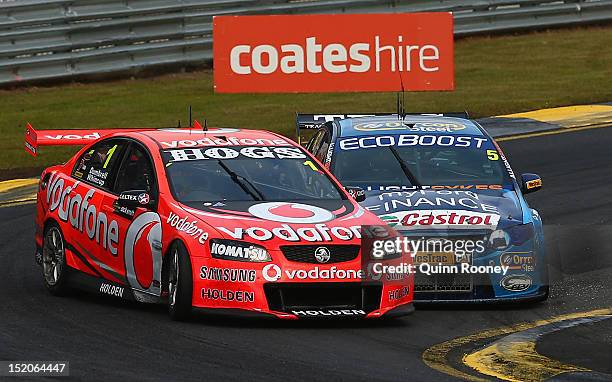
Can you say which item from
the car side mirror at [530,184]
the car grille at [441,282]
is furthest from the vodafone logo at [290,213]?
the car side mirror at [530,184]

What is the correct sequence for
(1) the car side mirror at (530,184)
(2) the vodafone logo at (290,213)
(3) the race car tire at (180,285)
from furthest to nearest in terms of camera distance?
1. (1) the car side mirror at (530,184)
2. (2) the vodafone logo at (290,213)
3. (3) the race car tire at (180,285)

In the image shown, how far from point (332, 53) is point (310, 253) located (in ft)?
28.0

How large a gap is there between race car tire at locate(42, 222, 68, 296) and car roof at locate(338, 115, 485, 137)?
2.52 m

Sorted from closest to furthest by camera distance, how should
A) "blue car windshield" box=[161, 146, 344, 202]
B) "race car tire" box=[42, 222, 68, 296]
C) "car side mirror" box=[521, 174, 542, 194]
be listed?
"blue car windshield" box=[161, 146, 344, 202] → "race car tire" box=[42, 222, 68, 296] → "car side mirror" box=[521, 174, 542, 194]

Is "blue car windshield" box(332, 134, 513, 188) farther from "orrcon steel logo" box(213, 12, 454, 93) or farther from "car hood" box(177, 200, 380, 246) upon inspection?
"orrcon steel logo" box(213, 12, 454, 93)

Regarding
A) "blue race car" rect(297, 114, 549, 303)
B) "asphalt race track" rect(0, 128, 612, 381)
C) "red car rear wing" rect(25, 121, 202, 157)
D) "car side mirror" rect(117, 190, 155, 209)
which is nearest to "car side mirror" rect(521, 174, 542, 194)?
"blue race car" rect(297, 114, 549, 303)

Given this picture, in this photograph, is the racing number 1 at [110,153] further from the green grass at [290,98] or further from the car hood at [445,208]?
the green grass at [290,98]

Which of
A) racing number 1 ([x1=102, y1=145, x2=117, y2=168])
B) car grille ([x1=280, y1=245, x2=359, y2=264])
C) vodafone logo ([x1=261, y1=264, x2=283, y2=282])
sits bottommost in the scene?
vodafone logo ([x1=261, y1=264, x2=283, y2=282])

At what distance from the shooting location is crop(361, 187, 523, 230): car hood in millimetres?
10766

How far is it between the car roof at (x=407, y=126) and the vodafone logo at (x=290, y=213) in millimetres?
2331

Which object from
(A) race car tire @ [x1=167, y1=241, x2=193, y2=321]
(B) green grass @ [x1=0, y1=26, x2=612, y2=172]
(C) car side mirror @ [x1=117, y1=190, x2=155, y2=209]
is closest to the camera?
Answer: (A) race car tire @ [x1=167, y1=241, x2=193, y2=321]

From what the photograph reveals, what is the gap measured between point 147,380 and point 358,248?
2.29 metres

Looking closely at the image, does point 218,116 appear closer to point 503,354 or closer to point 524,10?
point 524,10

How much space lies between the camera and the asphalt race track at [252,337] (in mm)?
8367
